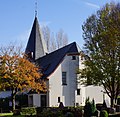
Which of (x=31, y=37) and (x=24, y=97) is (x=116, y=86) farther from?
(x=31, y=37)

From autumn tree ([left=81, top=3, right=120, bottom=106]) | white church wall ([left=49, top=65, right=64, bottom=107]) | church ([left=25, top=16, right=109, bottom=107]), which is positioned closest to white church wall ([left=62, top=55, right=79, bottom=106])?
church ([left=25, top=16, right=109, bottom=107])

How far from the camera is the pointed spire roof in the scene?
59.8m

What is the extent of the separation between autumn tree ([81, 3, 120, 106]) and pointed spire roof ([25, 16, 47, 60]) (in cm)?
2456

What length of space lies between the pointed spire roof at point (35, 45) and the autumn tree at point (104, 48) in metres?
24.6

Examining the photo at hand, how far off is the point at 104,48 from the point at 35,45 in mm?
28683

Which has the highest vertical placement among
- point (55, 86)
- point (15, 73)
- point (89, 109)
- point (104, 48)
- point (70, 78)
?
point (104, 48)

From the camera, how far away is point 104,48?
108ft

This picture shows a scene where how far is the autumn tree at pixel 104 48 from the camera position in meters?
31.6

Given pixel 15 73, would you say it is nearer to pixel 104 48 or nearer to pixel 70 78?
pixel 70 78

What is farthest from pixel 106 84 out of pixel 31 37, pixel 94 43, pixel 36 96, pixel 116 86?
pixel 31 37

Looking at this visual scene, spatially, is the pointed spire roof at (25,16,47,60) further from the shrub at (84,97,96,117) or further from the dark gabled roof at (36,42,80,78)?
the shrub at (84,97,96,117)

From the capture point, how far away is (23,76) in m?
41.2

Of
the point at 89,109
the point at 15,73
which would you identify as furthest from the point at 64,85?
the point at 89,109

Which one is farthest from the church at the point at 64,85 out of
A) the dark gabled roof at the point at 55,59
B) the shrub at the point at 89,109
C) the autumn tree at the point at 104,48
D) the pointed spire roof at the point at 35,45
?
the shrub at the point at 89,109
